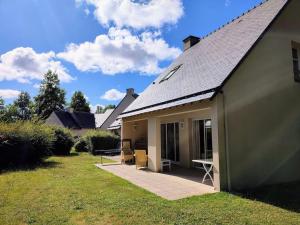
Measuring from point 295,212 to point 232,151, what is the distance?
8.58 feet

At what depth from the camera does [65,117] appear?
42219mm

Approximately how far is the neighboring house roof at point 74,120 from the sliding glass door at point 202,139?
31456 millimetres

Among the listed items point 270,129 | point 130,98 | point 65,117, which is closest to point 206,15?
point 270,129

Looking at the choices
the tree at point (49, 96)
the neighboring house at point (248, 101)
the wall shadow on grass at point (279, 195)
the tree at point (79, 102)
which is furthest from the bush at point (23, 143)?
the tree at point (79, 102)

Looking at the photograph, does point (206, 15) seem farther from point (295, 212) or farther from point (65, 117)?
point (65, 117)

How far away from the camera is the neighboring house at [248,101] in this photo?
8273mm

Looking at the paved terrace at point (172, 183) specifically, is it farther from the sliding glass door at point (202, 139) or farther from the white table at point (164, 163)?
the sliding glass door at point (202, 139)

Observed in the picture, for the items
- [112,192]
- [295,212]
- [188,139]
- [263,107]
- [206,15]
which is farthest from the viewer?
[188,139]

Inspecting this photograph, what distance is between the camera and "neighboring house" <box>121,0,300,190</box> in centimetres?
827

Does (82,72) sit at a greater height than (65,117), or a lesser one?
greater

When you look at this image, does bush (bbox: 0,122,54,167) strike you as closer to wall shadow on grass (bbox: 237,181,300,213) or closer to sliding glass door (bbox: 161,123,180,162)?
sliding glass door (bbox: 161,123,180,162)

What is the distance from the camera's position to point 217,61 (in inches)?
411

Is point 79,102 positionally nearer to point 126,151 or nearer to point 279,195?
point 126,151

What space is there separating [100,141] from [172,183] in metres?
16.3
